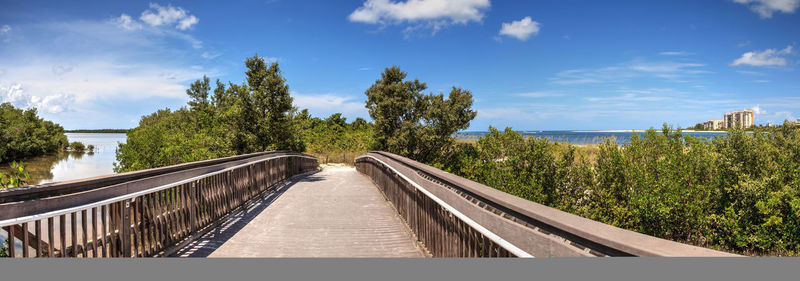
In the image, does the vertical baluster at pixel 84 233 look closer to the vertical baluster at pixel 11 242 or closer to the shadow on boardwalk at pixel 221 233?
the vertical baluster at pixel 11 242

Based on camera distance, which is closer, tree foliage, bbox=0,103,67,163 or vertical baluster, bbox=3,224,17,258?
vertical baluster, bbox=3,224,17,258

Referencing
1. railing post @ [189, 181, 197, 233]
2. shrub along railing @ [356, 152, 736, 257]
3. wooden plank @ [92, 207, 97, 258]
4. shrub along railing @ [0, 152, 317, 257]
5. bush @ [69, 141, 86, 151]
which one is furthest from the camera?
bush @ [69, 141, 86, 151]

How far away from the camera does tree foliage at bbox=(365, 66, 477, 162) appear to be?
22.6 m

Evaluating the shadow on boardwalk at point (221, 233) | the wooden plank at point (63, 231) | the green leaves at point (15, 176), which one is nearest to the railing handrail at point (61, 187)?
the wooden plank at point (63, 231)

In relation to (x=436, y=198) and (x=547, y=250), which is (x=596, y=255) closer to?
(x=547, y=250)

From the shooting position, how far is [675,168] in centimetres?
802

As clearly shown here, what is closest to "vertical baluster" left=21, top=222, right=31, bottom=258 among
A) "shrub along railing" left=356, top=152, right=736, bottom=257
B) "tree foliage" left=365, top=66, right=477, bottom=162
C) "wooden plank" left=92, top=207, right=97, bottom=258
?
"wooden plank" left=92, top=207, right=97, bottom=258

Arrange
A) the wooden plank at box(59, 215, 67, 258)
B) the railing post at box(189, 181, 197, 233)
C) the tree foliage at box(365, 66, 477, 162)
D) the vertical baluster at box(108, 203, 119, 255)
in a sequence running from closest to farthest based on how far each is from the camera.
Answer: the wooden plank at box(59, 215, 67, 258), the vertical baluster at box(108, 203, 119, 255), the railing post at box(189, 181, 197, 233), the tree foliage at box(365, 66, 477, 162)

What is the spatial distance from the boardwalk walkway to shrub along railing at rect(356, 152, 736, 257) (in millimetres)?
670

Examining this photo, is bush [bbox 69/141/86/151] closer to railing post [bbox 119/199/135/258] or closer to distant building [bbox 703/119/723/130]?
railing post [bbox 119/199/135/258]

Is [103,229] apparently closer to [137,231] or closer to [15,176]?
[137,231]

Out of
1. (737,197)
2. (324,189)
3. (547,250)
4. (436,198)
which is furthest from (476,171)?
(547,250)

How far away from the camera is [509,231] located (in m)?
2.29

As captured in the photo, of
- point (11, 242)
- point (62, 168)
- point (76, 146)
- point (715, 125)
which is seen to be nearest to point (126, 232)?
point (11, 242)
